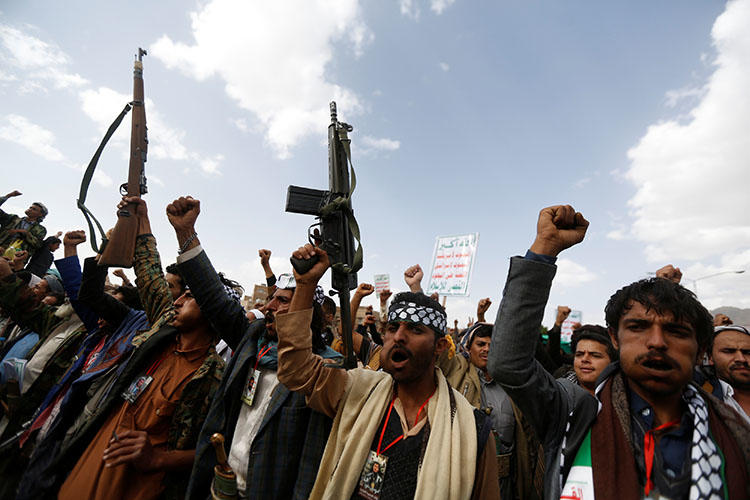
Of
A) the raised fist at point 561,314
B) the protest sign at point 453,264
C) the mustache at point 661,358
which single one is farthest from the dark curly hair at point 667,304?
the protest sign at point 453,264

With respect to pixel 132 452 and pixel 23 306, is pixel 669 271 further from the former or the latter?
pixel 23 306

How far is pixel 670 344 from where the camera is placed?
4.60 feet

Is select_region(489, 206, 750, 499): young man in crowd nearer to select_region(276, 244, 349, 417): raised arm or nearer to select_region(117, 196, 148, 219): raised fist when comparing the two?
select_region(276, 244, 349, 417): raised arm

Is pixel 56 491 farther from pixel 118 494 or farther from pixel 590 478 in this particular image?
pixel 590 478

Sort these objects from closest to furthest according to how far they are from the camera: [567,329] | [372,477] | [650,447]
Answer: [650,447] < [372,477] < [567,329]

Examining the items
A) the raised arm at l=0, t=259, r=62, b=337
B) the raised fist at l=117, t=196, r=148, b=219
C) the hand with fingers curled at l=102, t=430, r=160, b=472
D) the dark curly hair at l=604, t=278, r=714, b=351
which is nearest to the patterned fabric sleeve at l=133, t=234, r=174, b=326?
the raised fist at l=117, t=196, r=148, b=219

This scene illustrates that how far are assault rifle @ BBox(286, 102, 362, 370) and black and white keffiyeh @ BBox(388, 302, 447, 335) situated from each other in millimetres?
327

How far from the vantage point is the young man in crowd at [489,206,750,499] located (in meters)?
1.27

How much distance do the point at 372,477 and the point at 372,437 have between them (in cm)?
21

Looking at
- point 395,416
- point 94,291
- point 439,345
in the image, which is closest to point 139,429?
point 94,291

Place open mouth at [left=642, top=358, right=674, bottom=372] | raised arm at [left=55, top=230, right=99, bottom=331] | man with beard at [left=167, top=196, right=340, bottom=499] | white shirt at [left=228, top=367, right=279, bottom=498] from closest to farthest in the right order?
open mouth at [left=642, top=358, right=674, bottom=372], man with beard at [left=167, top=196, right=340, bottom=499], white shirt at [left=228, top=367, right=279, bottom=498], raised arm at [left=55, top=230, right=99, bottom=331]

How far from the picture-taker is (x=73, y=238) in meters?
3.64

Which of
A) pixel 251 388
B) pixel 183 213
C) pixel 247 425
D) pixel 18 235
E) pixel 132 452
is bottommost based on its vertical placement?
pixel 132 452

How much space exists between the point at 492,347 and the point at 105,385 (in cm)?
312
